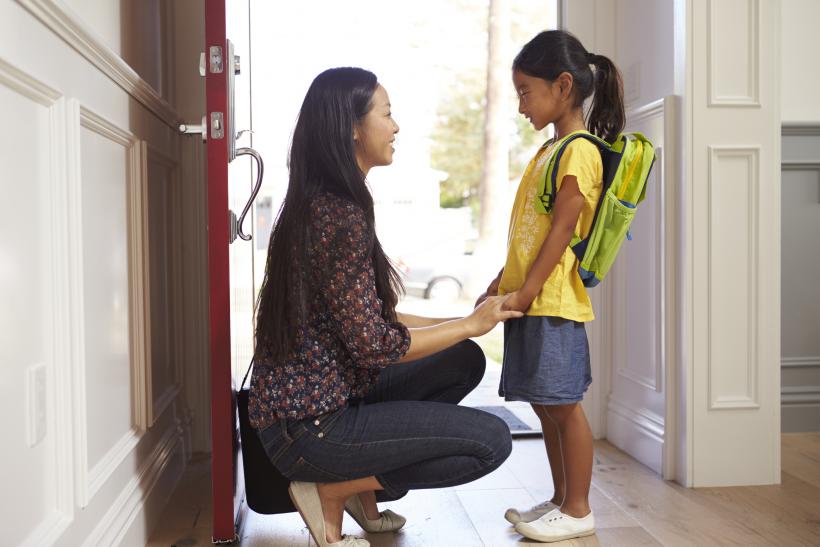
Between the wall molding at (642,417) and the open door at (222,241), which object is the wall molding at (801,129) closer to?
the wall molding at (642,417)

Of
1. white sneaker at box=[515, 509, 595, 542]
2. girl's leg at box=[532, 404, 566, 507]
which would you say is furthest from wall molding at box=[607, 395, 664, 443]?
white sneaker at box=[515, 509, 595, 542]

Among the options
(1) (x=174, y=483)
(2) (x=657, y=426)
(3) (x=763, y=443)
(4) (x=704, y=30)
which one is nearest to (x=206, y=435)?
(1) (x=174, y=483)

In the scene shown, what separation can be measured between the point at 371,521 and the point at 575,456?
0.51 m

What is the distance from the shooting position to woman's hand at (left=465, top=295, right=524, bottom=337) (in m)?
1.65

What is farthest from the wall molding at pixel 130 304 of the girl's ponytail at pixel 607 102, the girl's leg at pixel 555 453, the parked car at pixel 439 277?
the parked car at pixel 439 277

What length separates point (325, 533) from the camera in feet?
5.41

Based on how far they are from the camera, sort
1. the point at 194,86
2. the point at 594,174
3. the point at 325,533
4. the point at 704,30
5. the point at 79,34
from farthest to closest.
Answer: the point at 194,86 → the point at 704,30 → the point at 594,174 → the point at 325,533 → the point at 79,34

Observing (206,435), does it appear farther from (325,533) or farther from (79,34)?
(79,34)

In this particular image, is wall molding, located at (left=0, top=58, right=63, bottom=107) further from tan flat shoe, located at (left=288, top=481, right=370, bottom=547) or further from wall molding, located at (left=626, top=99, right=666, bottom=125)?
wall molding, located at (left=626, top=99, right=666, bottom=125)

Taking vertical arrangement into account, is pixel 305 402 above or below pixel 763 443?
above

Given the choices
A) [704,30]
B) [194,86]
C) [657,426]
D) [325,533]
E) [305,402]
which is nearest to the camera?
[305,402]

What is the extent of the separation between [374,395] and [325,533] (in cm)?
34

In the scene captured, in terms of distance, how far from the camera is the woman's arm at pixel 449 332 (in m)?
1.60

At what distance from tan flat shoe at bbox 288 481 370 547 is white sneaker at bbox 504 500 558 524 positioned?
47cm
